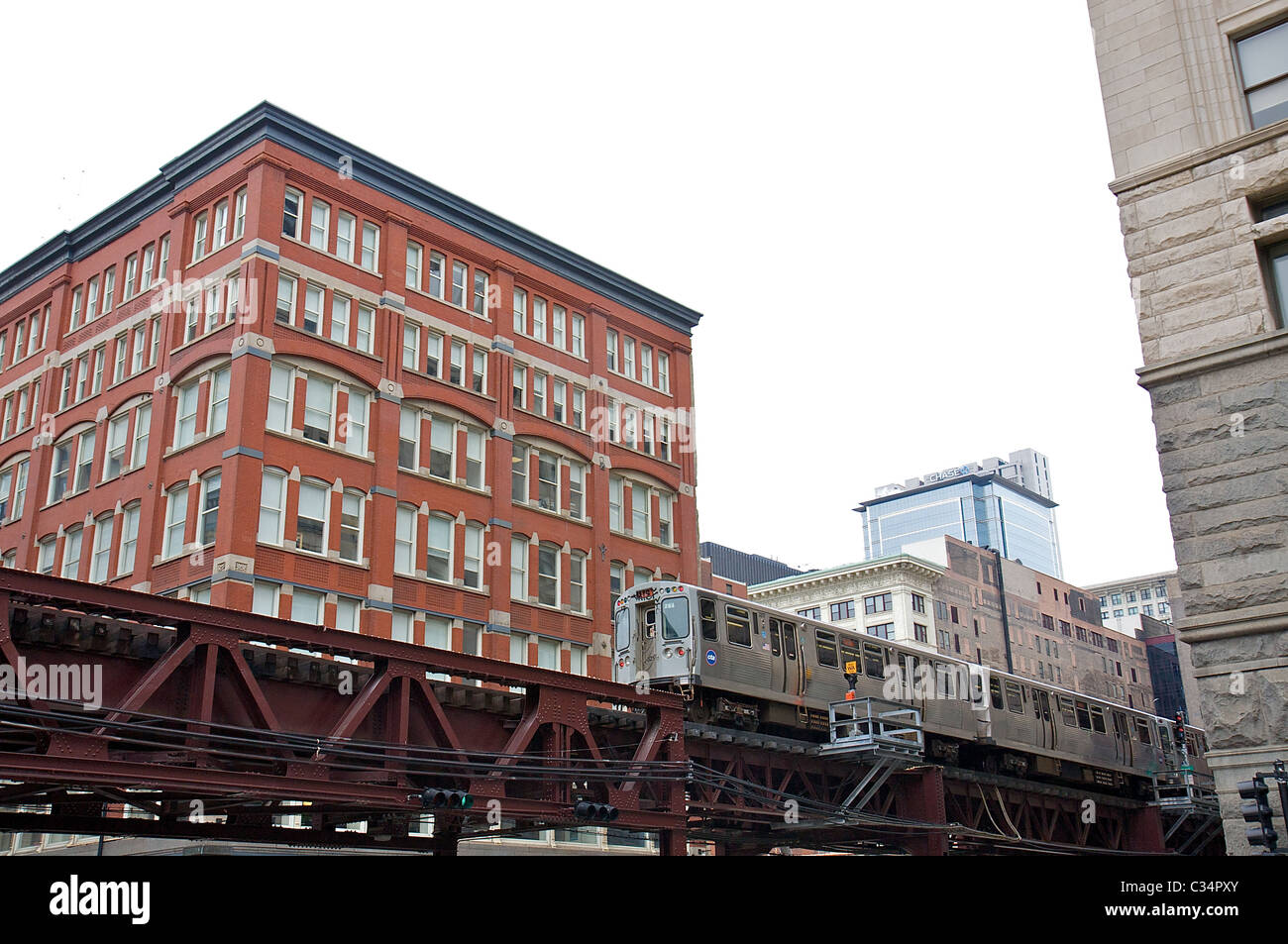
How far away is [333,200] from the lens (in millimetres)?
43250

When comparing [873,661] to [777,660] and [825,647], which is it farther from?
[777,660]

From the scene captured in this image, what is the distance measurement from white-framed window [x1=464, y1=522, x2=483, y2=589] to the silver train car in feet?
42.6

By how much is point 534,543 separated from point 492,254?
1215cm

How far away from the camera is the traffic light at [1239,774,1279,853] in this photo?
1480cm

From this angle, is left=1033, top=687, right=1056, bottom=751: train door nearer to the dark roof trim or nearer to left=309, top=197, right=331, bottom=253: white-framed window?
the dark roof trim

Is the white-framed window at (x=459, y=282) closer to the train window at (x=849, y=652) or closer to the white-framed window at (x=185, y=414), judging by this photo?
the white-framed window at (x=185, y=414)

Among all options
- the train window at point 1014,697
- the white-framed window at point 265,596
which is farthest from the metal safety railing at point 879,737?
the white-framed window at point 265,596

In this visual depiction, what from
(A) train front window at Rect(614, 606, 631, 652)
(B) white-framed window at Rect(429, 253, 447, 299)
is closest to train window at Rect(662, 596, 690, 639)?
(A) train front window at Rect(614, 606, 631, 652)

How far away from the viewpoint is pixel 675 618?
28.0 metres

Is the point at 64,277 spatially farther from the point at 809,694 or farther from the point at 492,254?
the point at 809,694

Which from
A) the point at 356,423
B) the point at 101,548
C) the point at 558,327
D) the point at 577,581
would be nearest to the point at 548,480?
the point at 577,581

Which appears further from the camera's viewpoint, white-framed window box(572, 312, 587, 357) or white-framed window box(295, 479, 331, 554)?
white-framed window box(572, 312, 587, 357)

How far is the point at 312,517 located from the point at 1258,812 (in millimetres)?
30528
